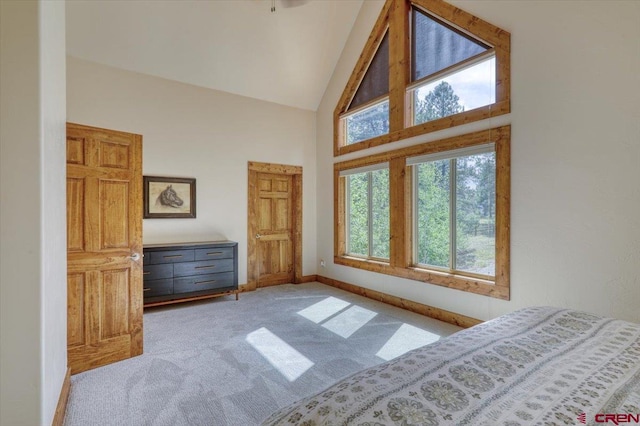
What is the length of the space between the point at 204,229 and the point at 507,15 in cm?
497

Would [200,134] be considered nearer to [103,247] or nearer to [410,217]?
[103,247]

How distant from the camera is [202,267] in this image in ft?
14.8

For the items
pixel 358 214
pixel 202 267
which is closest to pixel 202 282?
pixel 202 267

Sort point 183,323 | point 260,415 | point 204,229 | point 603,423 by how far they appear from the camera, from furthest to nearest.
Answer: point 204,229 → point 183,323 → point 260,415 → point 603,423

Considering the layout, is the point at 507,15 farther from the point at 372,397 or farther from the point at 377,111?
the point at 372,397

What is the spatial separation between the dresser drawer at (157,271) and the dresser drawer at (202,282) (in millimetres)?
154

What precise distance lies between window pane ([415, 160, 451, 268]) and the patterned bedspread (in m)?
2.68

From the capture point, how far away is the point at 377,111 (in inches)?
199

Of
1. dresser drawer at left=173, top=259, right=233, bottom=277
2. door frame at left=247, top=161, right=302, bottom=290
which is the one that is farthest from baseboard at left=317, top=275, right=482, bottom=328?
dresser drawer at left=173, top=259, right=233, bottom=277

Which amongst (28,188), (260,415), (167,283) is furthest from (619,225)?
(167,283)

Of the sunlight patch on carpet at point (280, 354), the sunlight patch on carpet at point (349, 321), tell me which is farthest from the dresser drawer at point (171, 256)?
the sunlight patch on carpet at point (349, 321)

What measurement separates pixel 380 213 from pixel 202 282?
301 centimetres

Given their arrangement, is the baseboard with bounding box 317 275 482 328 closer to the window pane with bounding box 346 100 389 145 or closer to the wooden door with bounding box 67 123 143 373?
the window pane with bounding box 346 100 389 145

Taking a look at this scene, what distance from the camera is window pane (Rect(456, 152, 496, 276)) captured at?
11.6 ft
